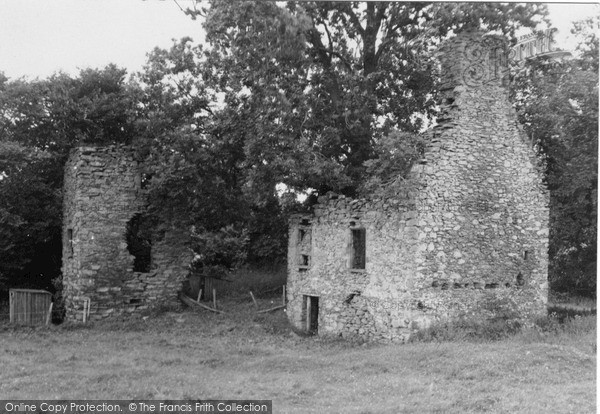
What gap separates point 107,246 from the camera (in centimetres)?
1939

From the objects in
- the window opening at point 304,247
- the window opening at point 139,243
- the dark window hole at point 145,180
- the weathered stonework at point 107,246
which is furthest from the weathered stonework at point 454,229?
the window opening at point 139,243

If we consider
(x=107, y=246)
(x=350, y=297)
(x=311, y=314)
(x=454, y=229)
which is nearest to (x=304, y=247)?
(x=311, y=314)

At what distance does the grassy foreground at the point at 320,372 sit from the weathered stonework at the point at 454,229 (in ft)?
4.00

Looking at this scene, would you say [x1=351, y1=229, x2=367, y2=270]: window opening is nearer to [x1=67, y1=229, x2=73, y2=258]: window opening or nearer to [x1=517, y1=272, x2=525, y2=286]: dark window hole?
[x1=517, y1=272, x2=525, y2=286]: dark window hole

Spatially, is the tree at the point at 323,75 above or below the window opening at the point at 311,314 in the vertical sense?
above

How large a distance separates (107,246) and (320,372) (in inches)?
377

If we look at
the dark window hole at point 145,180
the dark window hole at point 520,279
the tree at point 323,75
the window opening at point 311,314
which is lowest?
the window opening at point 311,314

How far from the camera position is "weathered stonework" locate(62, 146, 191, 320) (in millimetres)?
19188

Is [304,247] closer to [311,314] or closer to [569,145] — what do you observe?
[311,314]

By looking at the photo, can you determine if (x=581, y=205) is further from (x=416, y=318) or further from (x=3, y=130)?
(x=3, y=130)

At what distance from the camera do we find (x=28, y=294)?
1888cm

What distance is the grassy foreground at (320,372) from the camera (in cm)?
1031

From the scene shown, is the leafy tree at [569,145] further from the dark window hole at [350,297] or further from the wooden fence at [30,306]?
the wooden fence at [30,306]

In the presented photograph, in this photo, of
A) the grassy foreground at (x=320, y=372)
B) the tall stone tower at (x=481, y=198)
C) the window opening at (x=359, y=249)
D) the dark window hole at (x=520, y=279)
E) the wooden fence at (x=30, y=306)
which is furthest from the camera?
the wooden fence at (x=30, y=306)
